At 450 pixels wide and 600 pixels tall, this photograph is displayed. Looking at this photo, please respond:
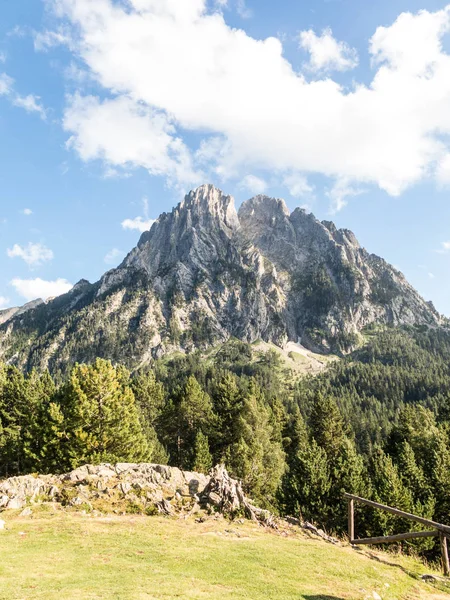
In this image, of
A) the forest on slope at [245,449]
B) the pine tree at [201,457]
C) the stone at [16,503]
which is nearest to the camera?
the stone at [16,503]

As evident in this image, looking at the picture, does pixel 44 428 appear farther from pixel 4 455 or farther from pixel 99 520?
pixel 99 520

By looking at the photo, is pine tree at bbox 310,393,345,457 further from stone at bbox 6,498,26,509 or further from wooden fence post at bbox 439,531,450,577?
stone at bbox 6,498,26,509

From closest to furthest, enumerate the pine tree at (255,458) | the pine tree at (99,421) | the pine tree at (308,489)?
the pine tree at (99,421)
the pine tree at (308,489)
the pine tree at (255,458)

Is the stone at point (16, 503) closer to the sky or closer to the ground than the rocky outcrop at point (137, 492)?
closer to the ground

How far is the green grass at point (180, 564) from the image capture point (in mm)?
12219

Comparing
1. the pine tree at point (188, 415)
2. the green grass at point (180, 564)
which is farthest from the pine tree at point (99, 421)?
the pine tree at point (188, 415)

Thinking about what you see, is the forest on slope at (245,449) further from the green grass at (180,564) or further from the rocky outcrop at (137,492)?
the green grass at (180,564)

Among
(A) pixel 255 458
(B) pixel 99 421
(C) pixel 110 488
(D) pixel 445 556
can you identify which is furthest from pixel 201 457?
(D) pixel 445 556

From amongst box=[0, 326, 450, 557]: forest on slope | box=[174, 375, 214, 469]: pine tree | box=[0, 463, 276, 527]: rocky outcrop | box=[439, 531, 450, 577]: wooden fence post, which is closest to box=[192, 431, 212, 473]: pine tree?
box=[0, 326, 450, 557]: forest on slope

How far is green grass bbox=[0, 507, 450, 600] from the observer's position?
1222 cm

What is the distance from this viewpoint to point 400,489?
1638 inches

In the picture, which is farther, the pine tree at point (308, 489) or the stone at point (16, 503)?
the pine tree at point (308, 489)

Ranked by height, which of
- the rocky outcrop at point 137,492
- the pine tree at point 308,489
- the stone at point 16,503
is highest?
the rocky outcrop at point 137,492

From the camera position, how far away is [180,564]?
50.1ft
